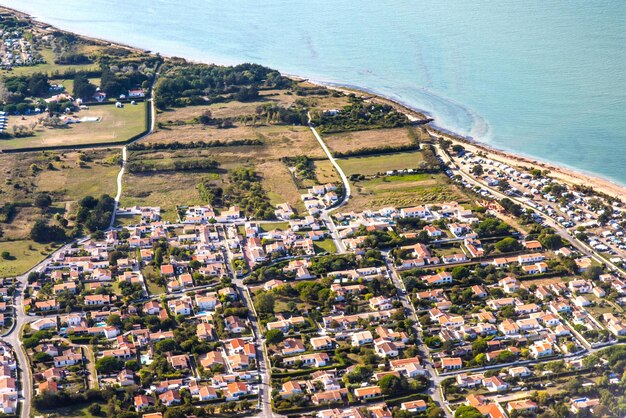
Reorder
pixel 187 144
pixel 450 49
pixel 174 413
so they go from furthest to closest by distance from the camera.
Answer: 1. pixel 450 49
2. pixel 187 144
3. pixel 174 413

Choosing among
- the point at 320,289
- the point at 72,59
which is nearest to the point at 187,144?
the point at 320,289

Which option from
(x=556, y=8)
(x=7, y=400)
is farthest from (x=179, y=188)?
(x=556, y=8)

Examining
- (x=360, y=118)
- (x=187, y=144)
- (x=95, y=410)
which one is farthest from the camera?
(x=360, y=118)

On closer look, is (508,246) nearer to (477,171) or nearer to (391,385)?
(477,171)

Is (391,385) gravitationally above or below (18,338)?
above

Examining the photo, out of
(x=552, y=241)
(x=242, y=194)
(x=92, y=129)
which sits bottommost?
(x=92, y=129)

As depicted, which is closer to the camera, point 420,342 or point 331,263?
point 420,342

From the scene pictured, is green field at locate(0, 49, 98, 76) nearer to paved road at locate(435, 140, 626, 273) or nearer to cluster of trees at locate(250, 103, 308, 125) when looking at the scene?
cluster of trees at locate(250, 103, 308, 125)
